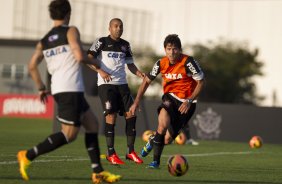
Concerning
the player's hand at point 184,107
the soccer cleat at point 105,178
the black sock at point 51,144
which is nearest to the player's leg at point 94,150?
the soccer cleat at point 105,178

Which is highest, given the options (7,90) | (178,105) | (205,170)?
(178,105)

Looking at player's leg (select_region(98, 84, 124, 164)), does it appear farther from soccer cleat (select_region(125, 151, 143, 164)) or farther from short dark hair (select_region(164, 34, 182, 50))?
short dark hair (select_region(164, 34, 182, 50))

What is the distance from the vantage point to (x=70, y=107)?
11.0 m

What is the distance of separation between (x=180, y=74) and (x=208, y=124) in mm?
14843

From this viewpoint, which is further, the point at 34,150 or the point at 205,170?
the point at 205,170

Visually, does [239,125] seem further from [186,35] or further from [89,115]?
[186,35]

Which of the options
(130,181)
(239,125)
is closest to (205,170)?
(130,181)

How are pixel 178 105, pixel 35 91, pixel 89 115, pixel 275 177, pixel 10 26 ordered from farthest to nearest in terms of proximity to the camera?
1. pixel 10 26
2. pixel 35 91
3. pixel 178 105
4. pixel 275 177
5. pixel 89 115

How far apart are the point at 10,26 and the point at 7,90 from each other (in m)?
8.23

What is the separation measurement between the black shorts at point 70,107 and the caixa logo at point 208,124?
59.3 feet

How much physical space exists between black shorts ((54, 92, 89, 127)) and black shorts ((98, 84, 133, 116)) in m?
4.29

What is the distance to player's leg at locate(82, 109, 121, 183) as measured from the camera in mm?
10945

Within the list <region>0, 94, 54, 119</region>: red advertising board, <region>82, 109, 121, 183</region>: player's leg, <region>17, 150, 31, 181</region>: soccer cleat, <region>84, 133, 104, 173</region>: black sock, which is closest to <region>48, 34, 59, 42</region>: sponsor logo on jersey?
<region>82, 109, 121, 183</region>: player's leg

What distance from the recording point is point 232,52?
66.9m
